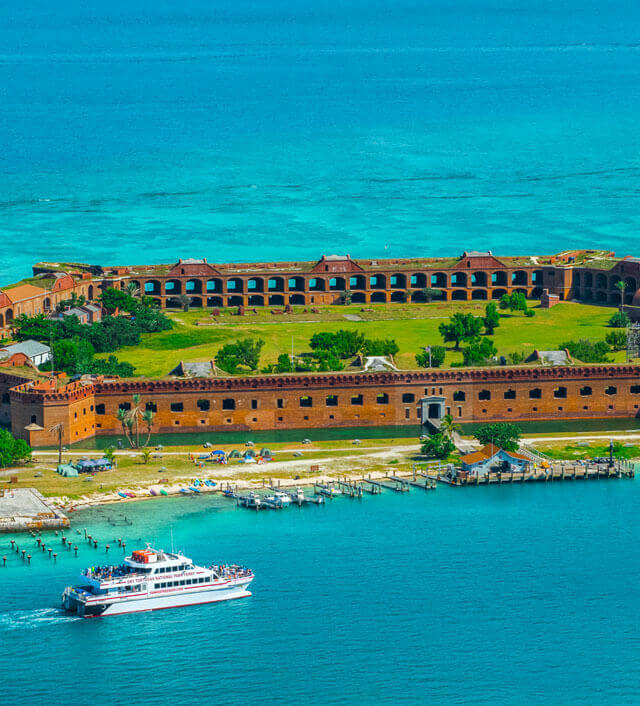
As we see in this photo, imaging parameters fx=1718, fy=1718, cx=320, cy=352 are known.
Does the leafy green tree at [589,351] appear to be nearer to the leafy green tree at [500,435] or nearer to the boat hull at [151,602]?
the leafy green tree at [500,435]

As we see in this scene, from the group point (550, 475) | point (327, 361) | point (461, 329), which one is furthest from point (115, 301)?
point (550, 475)

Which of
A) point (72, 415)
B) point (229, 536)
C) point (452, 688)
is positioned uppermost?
point (72, 415)

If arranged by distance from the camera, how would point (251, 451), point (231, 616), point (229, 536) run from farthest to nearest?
point (251, 451), point (229, 536), point (231, 616)

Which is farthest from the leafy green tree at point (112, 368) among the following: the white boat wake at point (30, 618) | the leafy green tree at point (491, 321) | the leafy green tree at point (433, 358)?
the white boat wake at point (30, 618)

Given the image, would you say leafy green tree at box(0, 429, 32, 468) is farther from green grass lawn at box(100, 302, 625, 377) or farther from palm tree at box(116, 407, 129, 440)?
green grass lawn at box(100, 302, 625, 377)

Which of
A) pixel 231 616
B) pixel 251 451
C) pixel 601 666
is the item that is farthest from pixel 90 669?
pixel 251 451

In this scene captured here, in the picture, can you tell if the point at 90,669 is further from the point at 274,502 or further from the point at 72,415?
the point at 72,415
